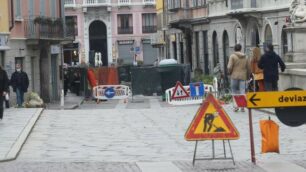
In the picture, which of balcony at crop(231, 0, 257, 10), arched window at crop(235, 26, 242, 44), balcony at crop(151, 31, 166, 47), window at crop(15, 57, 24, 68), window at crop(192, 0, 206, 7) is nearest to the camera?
window at crop(15, 57, 24, 68)

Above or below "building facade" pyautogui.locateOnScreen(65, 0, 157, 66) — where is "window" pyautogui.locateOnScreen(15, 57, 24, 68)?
below

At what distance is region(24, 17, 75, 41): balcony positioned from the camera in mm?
41844

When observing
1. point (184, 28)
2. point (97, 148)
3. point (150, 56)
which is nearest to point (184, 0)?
point (184, 28)

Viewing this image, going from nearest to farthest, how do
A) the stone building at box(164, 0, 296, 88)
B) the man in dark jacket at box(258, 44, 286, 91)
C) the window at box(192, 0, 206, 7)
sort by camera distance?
the man in dark jacket at box(258, 44, 286, 91), the stone building at box(164, 0, 296, 88), the window at box(192, 0, 206, 7)

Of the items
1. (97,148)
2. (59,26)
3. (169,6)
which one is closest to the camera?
(97,148)

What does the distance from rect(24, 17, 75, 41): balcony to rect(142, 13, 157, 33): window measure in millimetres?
45845

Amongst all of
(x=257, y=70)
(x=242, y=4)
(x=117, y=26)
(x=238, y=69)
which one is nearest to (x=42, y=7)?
(x=242, y=4)

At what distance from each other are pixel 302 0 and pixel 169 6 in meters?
42.7

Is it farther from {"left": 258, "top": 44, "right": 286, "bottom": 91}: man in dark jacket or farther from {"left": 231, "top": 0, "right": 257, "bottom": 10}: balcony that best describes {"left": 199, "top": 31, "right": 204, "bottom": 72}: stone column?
{"left": 258, "top": 44, "right": 286, "bottom": 91}: man in dark jacket

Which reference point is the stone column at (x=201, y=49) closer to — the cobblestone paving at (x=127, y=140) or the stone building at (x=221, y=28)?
the stone building at (x=221, y=28)

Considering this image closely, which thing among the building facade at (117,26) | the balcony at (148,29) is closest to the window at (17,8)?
the building facade at (117,26)

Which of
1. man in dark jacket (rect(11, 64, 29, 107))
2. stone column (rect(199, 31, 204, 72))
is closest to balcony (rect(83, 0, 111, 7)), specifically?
stone column (rect(199, 31, 204, 72))

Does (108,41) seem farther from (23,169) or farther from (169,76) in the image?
(23,169)

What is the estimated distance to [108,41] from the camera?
95312 mm
